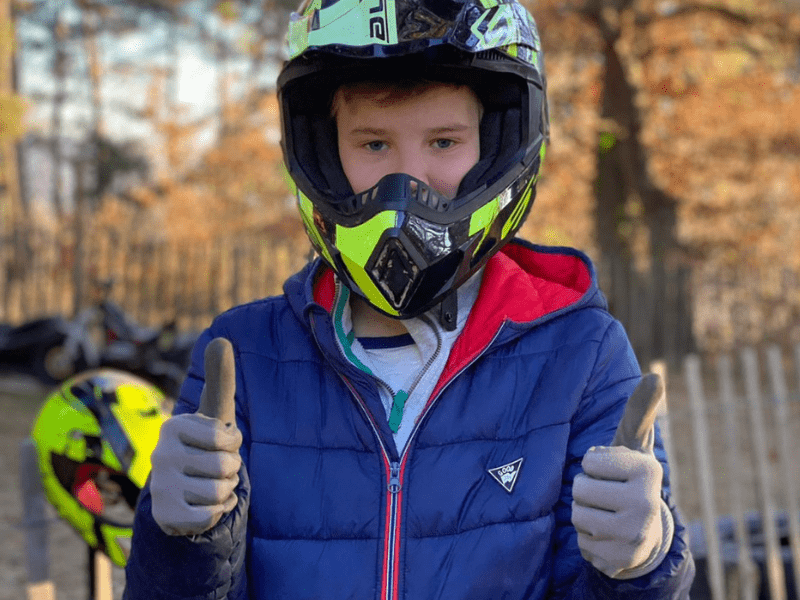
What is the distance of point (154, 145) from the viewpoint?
72.3ft

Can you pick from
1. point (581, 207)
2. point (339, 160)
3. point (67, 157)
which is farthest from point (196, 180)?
point (339, 160)

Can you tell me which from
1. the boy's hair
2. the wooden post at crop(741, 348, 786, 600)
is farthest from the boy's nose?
the wooden post at crop(741, 348, 786, 600)

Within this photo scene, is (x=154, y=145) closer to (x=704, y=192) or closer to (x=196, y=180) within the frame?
(x=196, y=180)

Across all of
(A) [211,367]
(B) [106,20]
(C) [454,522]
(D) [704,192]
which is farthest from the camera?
(B) [106,20]

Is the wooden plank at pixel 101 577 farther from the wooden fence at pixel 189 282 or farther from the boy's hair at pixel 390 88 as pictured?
the wooden fence at pixel 189 282

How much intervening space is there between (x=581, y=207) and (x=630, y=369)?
57.2 ft

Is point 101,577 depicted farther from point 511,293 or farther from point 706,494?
point 706,494

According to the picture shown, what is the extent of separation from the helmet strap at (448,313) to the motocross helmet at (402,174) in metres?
0.03

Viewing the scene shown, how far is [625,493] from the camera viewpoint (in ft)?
4.13

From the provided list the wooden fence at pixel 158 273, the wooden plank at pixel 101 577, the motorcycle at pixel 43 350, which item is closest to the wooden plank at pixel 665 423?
the wooden plank at pixel 101 577

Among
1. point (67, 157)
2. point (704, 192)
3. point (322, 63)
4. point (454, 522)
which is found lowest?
point (454, 522)

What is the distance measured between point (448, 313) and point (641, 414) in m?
0.55

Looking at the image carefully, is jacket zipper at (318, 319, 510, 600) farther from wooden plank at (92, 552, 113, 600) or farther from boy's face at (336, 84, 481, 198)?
wooden plank at (92, 552, 113, 600)

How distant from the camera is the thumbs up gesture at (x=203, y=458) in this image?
133 centimetres
